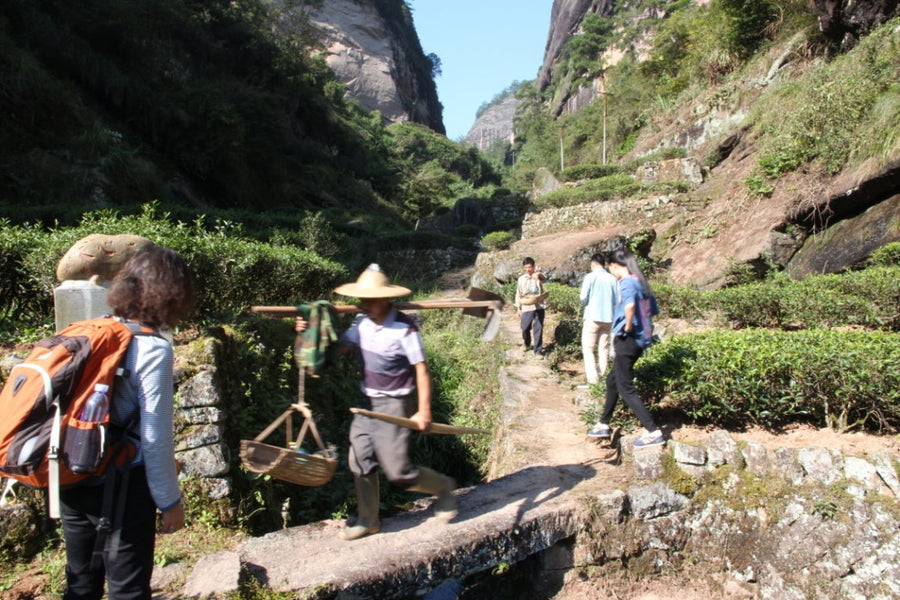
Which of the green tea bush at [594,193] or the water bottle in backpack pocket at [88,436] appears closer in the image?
the water bottle in backpack pocket at [88,436]

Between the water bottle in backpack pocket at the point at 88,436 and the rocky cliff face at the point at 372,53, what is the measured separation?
56797 millimetres

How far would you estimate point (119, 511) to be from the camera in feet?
6.72

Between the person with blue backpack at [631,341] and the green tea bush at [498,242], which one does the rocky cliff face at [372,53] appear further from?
the person with blue backpack at [631,341]

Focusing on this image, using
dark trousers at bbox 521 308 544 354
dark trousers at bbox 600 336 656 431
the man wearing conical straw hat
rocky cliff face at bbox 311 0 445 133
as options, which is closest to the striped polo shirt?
the man wearing conical straw hat

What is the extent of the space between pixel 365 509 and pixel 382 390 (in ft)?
2.41

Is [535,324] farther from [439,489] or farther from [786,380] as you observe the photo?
[439,489]

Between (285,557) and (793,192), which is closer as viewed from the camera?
(285,557)

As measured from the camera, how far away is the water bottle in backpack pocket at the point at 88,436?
6.21 ft

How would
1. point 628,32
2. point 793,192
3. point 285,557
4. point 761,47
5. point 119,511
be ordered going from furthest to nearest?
point 628,32 < point 761,47 < point 793,192 < point 285,557 < point 119,511

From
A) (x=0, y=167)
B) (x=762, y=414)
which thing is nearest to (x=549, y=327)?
(x=762, y=414)

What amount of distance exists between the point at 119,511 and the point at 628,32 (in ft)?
175

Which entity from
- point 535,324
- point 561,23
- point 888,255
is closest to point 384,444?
point 535,324

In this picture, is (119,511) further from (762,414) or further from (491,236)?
(491,236)

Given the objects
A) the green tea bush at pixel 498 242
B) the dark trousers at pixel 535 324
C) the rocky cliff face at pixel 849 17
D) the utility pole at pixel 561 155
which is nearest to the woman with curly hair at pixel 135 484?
the dark trousers at pixel 535 324
